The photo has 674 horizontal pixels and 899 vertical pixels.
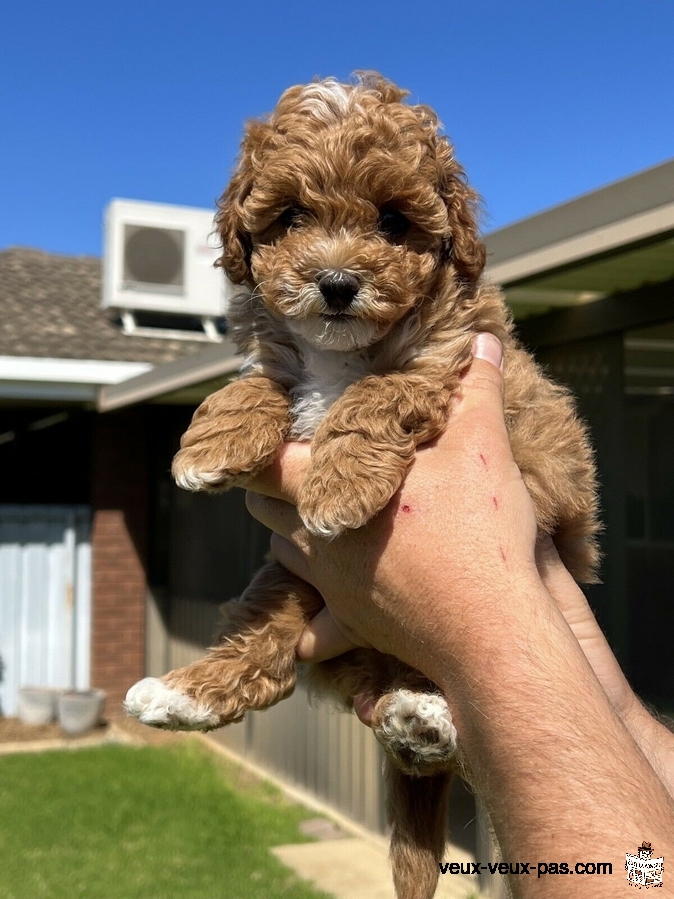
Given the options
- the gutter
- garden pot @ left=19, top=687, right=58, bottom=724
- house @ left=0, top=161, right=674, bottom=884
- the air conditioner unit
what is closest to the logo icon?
house @ left=0, top=161, right=674, bottom=884

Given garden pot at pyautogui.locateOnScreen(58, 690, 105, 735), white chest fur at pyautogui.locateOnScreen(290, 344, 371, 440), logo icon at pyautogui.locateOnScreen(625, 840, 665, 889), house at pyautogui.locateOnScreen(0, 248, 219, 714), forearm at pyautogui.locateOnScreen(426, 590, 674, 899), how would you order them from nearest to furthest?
logo icon at pyautogui.locateOnScreen(625, 840, 665, 889)
forearm at pyautogui.locateOnScreen(426, 590, 674, 899)
white chest fur at pyautogui.locateOnScreen(290, 344, 371, 440)
garden pot at pyautogui.locateOnScreen(58, 690, 105, 735)
house at pyautogui.locateOnScreen(0, 248, 219, 714)

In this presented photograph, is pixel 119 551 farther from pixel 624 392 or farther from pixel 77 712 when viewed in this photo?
pixel 624 392

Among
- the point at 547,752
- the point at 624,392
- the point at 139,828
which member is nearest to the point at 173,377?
the point at 139,828

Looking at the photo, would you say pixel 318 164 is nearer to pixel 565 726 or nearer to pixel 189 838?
pixel 565 726

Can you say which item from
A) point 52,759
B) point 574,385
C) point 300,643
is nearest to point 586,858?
point 300,643

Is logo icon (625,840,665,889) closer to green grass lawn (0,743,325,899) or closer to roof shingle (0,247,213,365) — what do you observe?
green grass lawn (0,743,325,899)

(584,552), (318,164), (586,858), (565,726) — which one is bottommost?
(586,858)
